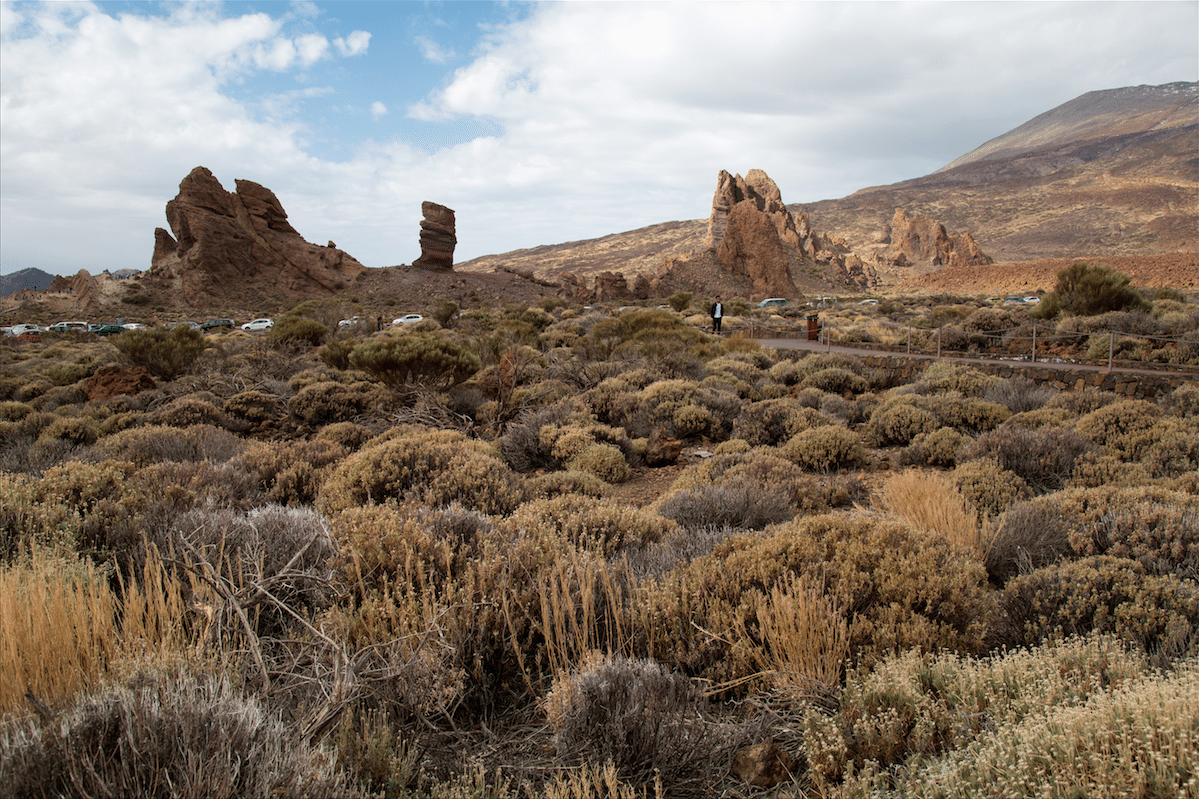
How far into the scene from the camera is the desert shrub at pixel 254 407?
11.1m

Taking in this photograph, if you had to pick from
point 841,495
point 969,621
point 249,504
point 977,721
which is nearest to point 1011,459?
point 841,495

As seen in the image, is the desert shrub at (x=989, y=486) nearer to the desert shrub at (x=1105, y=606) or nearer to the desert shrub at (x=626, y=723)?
the desert shrub at (x=1105, y=606)

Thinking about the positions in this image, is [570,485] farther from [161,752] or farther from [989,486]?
[161,752]

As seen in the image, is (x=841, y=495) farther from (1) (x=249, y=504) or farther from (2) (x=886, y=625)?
(1) (x=249, y=504)

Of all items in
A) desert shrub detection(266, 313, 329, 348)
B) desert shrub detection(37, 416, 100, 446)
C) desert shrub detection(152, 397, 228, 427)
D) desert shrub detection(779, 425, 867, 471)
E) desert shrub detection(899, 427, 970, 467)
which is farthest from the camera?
desert shrub detection(266, 313, 329, 348)

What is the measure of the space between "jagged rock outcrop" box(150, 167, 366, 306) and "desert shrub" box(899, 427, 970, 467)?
2073 inches

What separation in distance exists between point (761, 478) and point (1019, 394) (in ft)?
19.2

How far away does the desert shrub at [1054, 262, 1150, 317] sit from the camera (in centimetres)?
1794

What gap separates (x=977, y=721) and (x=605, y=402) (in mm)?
8309

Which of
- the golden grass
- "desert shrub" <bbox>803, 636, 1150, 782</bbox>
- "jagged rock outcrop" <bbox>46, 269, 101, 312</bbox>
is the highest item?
"jagged rock outcrop" <bbox>46, 269, 101, 312</bbox>

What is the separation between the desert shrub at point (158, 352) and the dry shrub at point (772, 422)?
14.8 m

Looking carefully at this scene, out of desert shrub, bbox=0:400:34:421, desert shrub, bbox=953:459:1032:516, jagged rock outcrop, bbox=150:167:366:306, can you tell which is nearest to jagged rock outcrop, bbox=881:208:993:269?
jagged rock outcrop, bbox=150:167:366:306

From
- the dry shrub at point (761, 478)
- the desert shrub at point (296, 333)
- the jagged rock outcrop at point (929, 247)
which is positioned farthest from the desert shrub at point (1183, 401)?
the jagged rock outcrop at point (929, 247)

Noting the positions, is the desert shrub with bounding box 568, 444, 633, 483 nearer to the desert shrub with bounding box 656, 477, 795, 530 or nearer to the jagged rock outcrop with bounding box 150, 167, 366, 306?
the desert shrub with bounding box 656, 477, 795, 530
